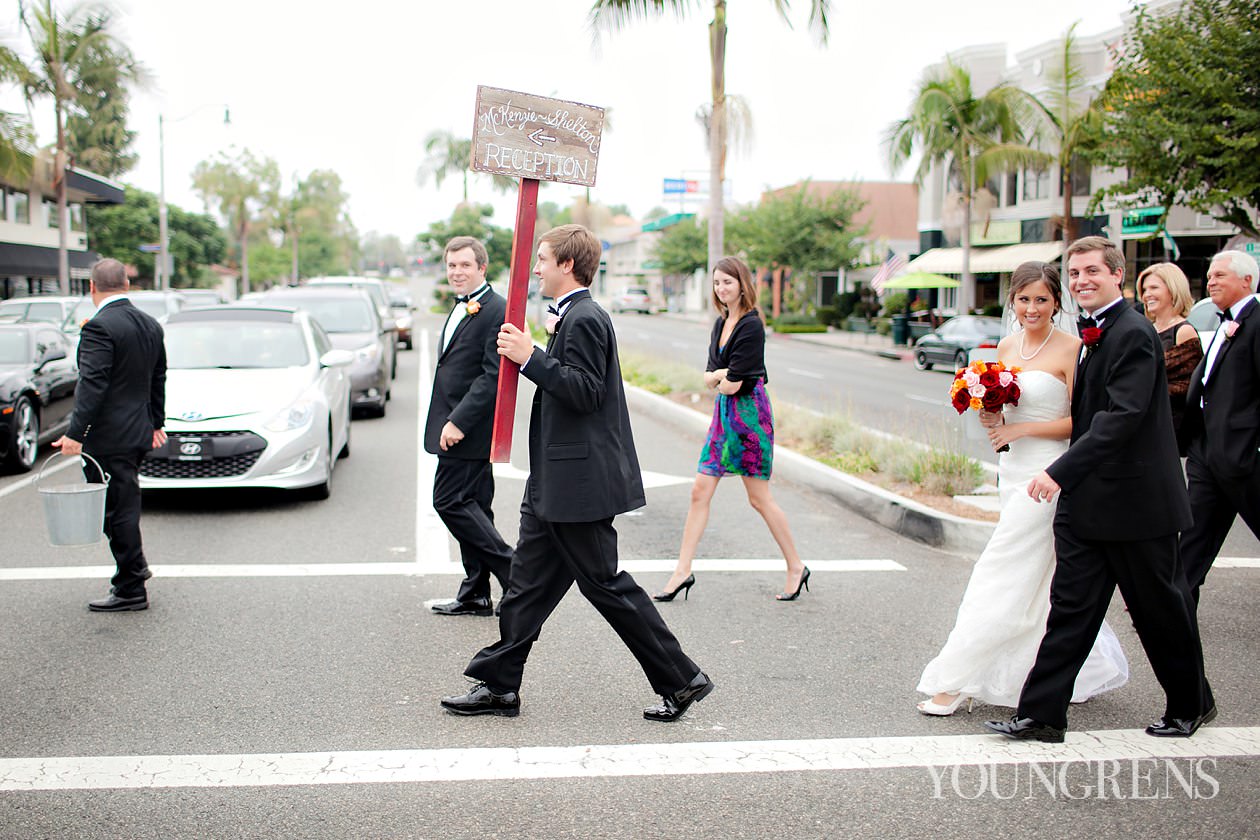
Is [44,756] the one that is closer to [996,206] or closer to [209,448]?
[209,448]

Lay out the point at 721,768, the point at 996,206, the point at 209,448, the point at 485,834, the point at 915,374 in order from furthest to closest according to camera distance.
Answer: the point at 996,206
the point at 915,374
the point at 209,448
the point at 721,768
the point at 485,834

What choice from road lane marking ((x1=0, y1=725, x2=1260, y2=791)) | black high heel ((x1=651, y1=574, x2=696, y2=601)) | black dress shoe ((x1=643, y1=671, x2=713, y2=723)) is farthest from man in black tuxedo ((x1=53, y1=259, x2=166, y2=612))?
black dress shoe ((x1=643, y1=671, x2=713, y2=723))

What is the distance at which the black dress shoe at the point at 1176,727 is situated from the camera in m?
4.24

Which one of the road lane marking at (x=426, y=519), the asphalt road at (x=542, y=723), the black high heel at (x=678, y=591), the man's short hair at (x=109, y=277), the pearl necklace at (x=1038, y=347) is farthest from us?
the road lane marking at (x=426, y=519)

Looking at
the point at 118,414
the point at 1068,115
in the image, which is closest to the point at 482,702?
the point at 118,414

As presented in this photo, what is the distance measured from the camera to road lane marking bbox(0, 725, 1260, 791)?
12.6ft

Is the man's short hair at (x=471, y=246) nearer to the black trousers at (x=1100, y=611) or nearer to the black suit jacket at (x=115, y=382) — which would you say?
the black suit jacket at (x=115, y=382)

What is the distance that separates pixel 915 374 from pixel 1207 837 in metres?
22.6

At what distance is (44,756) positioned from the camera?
4.02 metres

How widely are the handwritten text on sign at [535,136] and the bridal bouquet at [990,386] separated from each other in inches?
67.1

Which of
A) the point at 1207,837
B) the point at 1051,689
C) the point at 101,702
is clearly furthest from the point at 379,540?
the point at 1207,837

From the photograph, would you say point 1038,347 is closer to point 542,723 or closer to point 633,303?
point 542,723

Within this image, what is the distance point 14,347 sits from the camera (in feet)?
35.8

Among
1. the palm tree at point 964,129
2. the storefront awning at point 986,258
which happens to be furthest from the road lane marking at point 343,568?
the storefront awning at point 986,258
